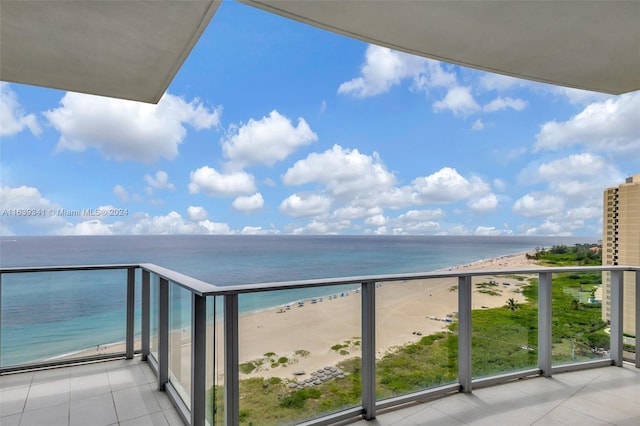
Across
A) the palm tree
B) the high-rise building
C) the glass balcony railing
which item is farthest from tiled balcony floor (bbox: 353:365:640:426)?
the high-rise building

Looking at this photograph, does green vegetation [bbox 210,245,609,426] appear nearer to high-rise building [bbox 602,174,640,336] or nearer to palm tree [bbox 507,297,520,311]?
palm tree [bbox 507,297,520,311]

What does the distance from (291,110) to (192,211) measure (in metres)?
19.1

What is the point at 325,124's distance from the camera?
153 ft

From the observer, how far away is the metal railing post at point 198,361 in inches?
76.8

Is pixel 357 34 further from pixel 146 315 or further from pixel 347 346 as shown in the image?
pixel 146 315

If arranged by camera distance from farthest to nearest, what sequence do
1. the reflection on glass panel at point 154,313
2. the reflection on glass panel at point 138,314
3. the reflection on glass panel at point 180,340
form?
the reflection on glass panel at point 138,314 < the reflection on glass panel at point 154,313 < the reflection on glass panel at point 180,340

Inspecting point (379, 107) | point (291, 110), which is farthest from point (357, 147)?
point (291, 110)

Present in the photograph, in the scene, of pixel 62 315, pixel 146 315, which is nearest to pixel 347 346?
pixel 146 315

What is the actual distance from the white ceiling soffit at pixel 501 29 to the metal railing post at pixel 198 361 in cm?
178

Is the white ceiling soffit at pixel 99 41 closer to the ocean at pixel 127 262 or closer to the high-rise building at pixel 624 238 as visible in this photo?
the ocean at pixel 127 262

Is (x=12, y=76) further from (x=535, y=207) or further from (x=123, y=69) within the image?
(x=535, y=207)

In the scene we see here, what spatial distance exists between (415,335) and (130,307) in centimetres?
294

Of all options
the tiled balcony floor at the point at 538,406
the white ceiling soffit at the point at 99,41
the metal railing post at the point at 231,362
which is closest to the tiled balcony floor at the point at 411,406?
the tiled balcony floor at the point at 538,406

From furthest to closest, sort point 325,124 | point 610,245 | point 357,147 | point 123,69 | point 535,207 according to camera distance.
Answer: point 325,124 < point 357,147 < point 535,207 < point 610,245 < point 123,69
